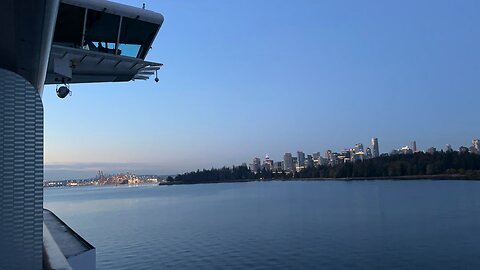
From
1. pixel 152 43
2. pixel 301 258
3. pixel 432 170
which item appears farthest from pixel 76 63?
pixel 432 170

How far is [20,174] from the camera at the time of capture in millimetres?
5738

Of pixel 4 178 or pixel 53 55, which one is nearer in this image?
pixel 4 178

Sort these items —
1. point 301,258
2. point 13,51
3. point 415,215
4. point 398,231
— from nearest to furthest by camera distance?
1. point 13,51
2. point 301,258
3. point 398,231
4. point 415,215

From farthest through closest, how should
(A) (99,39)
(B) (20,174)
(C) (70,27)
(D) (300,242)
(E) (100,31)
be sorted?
(D) (300,242)
(A) (99,39)
(E) (100,31)
(C) (70,27)
(B) (20,174)

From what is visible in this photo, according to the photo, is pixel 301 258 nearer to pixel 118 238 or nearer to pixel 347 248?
pixel 347 248

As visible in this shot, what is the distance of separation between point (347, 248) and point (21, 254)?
29005 millimetres

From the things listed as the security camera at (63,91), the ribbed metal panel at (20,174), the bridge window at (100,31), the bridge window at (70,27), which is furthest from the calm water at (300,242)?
the ribbed metal panel at (20,174)

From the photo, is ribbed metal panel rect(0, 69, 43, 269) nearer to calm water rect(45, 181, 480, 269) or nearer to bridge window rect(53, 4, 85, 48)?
bridge window rect(53, 4, 85, 48)

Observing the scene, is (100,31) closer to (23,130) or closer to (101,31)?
Answer: (101,31)

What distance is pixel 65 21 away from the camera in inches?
476

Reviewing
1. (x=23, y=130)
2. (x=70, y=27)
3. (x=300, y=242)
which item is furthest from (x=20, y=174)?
(x=300, y=242)

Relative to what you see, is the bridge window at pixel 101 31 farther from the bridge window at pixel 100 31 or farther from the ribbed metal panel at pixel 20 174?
the ribbed metal panel at pixel 20 174

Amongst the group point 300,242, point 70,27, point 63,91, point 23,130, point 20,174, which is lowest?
point 300,242

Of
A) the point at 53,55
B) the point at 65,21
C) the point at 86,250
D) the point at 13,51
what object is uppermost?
the point at 65,21
